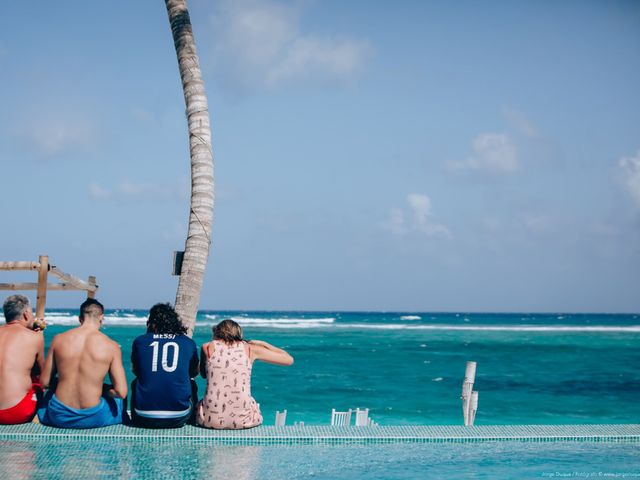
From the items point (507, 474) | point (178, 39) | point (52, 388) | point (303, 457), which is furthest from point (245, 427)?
point (178, 39)

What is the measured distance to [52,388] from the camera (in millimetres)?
6141

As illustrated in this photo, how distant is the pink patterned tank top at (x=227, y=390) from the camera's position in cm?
623

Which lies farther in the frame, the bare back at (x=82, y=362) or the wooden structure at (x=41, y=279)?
the wooden structure at (x=41, y=279)

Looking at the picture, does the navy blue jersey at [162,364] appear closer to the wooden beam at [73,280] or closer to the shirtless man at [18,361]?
the shirtless man at [18,361]

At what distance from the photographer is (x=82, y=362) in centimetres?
→ 589

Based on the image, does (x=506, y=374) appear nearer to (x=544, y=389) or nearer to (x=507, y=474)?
(x=544, y=389)

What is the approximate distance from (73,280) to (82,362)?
4.42m

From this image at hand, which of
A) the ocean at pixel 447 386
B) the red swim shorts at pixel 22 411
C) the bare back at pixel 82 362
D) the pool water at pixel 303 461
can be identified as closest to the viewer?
the pool water at pixel 303 461

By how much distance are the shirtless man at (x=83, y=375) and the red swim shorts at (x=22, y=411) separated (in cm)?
9

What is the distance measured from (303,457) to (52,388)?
218 centimetres

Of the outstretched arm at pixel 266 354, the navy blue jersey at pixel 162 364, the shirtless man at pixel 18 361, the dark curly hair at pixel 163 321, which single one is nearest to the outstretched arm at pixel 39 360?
the shirtless man at pixel 18 361

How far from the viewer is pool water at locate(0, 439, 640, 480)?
5426 millimetres

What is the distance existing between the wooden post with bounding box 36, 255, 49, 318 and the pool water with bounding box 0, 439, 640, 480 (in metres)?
3.29

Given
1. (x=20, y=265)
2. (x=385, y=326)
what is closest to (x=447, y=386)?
(x=20, y=265)
